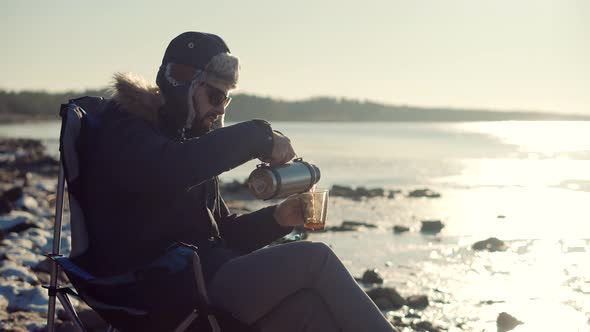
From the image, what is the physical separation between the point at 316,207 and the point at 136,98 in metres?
0.93

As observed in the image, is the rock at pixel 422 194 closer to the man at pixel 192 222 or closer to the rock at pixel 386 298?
the rock at pixel 386 298

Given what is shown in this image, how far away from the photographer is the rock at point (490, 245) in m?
12.9

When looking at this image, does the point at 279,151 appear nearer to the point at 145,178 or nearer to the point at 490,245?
the point at 145,178

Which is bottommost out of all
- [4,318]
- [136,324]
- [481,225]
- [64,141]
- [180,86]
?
[481,225]

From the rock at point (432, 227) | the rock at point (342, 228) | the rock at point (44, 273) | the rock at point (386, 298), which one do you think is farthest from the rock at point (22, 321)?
the rock at point (432, 227)

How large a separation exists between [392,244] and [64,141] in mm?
10362

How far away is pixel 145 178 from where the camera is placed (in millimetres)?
3207

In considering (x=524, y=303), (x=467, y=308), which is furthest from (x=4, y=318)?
(x=524, y=303)

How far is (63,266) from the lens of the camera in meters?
3.34

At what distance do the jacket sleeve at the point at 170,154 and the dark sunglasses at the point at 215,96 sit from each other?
34cm

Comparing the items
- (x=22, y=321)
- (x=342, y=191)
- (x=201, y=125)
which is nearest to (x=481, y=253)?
(x=22, y=321)

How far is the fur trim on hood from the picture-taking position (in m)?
3.44

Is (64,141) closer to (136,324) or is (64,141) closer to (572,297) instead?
(136,324)

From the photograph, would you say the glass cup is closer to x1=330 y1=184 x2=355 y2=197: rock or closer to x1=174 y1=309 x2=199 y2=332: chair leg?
x1=174 y1=309 x2=199 y2=332: chair leg
